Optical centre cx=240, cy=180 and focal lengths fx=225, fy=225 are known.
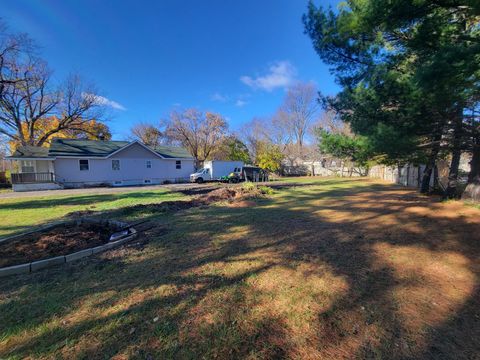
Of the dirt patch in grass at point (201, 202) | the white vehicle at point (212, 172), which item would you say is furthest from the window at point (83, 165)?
the dirt patch in grass at point (201, 202)

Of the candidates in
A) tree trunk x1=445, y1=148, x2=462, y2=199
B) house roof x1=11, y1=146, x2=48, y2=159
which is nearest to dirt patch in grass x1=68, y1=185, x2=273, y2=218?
tree trunk x1=445, y1=148, x2=462, y2=199

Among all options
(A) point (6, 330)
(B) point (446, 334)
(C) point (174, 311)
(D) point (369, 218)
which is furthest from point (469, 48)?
(A) point (6, 330)

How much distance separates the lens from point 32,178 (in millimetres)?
18766

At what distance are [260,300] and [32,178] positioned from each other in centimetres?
2378

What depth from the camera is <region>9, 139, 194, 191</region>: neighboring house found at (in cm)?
1911

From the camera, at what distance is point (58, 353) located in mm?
2062

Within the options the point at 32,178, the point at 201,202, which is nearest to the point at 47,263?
the point at 201,202

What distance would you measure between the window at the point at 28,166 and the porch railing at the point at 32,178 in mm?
2488

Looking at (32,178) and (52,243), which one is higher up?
(32,178)

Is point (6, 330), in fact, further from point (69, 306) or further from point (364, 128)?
point (364, 128)

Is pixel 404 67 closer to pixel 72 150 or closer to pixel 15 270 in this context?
pixel 15 270

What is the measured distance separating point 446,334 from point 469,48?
470cm

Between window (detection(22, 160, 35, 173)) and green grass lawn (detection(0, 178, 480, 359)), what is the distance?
2312 centimetres

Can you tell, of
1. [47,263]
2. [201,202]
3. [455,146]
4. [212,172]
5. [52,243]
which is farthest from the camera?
[212,172]
